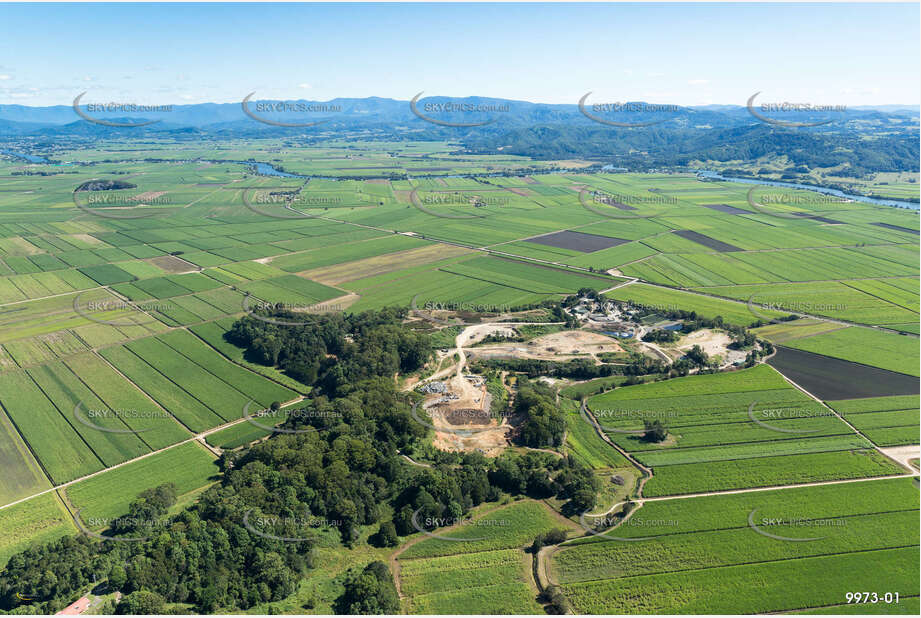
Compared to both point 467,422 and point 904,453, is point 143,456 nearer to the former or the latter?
point 467,422

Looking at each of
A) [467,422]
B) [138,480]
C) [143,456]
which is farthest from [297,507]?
[467,422]

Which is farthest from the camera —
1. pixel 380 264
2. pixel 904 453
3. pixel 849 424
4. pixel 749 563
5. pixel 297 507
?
pixel 380 264

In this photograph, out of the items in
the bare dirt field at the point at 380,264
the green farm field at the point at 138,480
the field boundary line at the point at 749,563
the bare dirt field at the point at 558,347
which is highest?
the bare dirt field at the point at 380,264

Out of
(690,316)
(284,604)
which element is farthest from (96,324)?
(690,316)

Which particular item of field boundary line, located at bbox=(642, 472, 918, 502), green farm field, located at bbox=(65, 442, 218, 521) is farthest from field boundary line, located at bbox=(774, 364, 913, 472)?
green farm field, located at bbox=(65, 442, 218, 521)

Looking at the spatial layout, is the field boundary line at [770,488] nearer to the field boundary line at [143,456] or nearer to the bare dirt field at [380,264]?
the field boundary line at [143,456]

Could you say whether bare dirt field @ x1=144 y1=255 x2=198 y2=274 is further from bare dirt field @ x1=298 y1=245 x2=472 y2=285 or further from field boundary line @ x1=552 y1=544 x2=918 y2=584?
field boundary line @ x1=552 y1=544 x2=918 y2=584

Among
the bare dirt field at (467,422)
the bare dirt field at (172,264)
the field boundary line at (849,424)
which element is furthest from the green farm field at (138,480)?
the bare dirt field at (172,264)

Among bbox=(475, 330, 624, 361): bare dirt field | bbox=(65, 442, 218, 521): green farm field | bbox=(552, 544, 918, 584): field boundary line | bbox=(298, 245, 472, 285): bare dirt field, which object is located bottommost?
bbox=(552, 544, 918, 584): field boundary line

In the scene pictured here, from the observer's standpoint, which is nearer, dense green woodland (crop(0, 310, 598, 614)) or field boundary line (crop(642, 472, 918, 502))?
dense green woodland (crop(0, 310, 598, 614))
